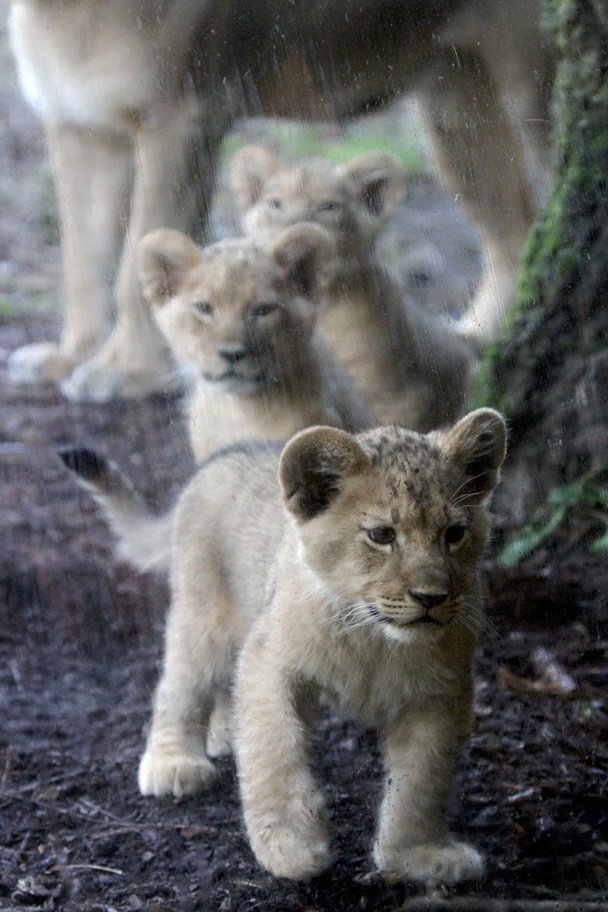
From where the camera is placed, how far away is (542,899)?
77.9 inches

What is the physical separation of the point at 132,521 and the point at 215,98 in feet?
4.22

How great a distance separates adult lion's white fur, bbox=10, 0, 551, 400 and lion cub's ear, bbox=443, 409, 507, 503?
500mm

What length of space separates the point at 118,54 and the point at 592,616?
214 centimetres

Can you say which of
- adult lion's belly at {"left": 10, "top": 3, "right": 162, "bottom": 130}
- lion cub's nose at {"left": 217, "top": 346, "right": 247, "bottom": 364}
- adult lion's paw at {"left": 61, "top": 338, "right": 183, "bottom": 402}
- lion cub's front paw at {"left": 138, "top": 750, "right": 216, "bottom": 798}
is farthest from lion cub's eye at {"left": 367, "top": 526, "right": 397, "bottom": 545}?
adult lion's belly at {"left": 10, "top": 3, "right": 162, "bottom": 130}

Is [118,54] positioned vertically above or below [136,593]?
above

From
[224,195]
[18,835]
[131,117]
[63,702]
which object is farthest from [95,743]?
[131,117]

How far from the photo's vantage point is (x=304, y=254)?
2.91m

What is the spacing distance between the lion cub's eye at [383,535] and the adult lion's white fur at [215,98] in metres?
0.75

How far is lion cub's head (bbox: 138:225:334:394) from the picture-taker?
115 inches

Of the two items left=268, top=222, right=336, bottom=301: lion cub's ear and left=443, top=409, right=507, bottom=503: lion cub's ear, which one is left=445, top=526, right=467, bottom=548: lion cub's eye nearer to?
left=443, top=409, right=507, bottom=503: lion cub's ear

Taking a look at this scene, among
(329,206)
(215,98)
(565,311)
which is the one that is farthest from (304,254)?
(565,311)

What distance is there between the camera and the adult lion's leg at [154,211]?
2.85m

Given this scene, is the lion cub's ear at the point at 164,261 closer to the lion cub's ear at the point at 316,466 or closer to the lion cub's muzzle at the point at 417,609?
the lion cub's ear at the point at 316,466

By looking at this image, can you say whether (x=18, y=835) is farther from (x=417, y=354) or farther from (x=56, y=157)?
(x=56, y=157)
